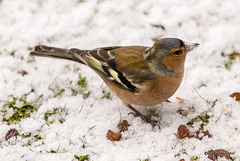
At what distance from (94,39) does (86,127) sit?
1.97m

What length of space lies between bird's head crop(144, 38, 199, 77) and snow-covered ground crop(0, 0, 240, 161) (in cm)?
64

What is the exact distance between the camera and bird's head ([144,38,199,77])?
365cm

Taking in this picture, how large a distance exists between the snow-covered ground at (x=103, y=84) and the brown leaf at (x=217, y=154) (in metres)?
0.07

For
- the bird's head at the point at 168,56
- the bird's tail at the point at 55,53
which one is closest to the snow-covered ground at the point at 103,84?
the bird's tail at the point at 55,53

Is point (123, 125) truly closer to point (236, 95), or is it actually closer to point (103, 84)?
point (103, 84)

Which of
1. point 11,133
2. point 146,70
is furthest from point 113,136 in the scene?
point 11,133

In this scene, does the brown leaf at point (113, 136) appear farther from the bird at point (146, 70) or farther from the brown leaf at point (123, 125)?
the bird at point (146, 70)

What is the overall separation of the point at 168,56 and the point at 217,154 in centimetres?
121

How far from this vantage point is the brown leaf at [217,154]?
329 centimetres

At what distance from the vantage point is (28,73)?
475cm

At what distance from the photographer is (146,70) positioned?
380 centimetres

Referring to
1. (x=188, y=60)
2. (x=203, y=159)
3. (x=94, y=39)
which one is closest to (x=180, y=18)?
(x=188, y=60)

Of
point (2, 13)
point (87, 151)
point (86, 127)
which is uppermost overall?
point (2, 13)

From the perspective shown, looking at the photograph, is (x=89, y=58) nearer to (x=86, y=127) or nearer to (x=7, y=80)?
(x=86, y=127)
